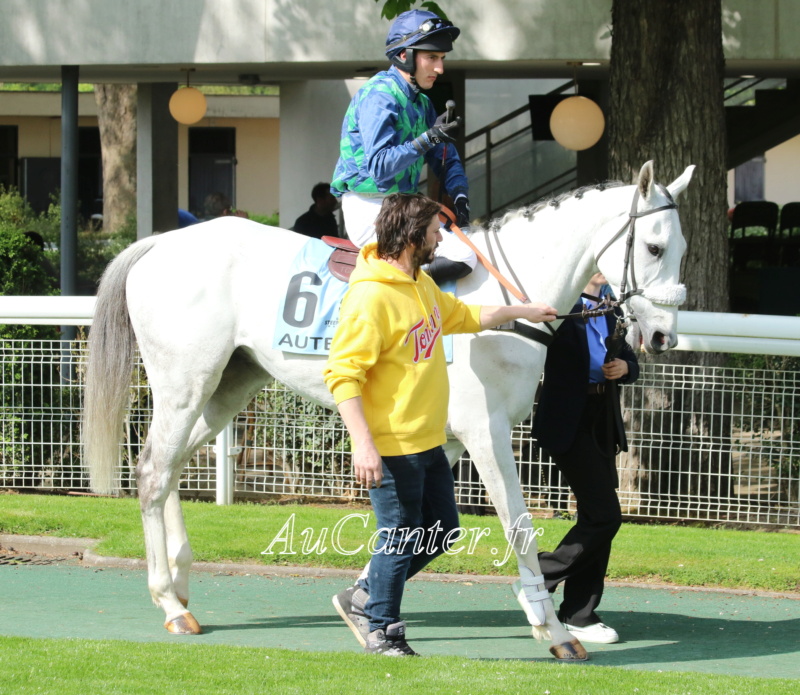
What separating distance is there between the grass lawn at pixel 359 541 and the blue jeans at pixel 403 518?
205 cm

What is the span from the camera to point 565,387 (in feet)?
17.7

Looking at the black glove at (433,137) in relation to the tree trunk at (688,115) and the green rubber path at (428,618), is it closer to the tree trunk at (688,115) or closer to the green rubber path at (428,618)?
the green rubber path at (428,618)

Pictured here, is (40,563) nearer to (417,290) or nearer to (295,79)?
(417,290)

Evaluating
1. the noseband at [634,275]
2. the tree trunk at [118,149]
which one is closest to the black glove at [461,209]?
the noseband at [634,275]

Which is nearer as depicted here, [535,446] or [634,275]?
[634,275]

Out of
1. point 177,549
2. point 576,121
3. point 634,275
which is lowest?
point 177,549

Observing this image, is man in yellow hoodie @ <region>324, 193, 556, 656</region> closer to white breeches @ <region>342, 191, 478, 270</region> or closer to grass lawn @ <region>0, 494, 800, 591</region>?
white breeches @ <region>342, 191, 478, 270</region>

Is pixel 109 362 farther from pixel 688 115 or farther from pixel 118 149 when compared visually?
pixel 118 149

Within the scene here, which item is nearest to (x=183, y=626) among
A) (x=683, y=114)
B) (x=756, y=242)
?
(x=683, y=114)

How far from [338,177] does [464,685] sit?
2523 millimetres

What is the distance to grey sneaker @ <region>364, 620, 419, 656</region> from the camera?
4.62 m

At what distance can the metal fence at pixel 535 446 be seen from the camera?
7.72m

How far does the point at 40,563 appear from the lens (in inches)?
272

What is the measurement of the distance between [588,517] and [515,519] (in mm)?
460
